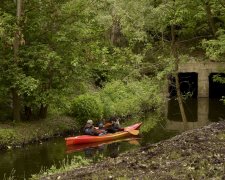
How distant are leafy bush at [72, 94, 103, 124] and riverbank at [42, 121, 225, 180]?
15352mm

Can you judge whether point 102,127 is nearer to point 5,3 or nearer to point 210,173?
point 5,3

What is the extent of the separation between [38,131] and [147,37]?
29.4 ft

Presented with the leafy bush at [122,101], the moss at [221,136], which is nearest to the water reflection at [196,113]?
the leafy bush at [122,101]

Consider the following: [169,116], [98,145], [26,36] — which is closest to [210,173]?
[98,145]

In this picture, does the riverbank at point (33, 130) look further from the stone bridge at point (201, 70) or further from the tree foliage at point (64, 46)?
the stone bridge at point (201, 70)

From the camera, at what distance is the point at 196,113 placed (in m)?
37.9

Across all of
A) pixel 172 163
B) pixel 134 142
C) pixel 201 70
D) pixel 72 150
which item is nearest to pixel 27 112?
pixel 72 150

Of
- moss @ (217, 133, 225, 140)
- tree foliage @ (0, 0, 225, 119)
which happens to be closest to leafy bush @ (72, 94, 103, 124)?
tree foliage @ (0, 0, 225, 119)

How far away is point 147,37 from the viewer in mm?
20469

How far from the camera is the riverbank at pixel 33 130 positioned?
23.1 metres

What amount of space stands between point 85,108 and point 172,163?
60.7 feet

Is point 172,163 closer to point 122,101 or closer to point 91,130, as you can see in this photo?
point 91,130

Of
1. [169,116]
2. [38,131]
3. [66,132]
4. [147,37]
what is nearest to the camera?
[147,37]

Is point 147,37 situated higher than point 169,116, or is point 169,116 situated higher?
point 147,37
